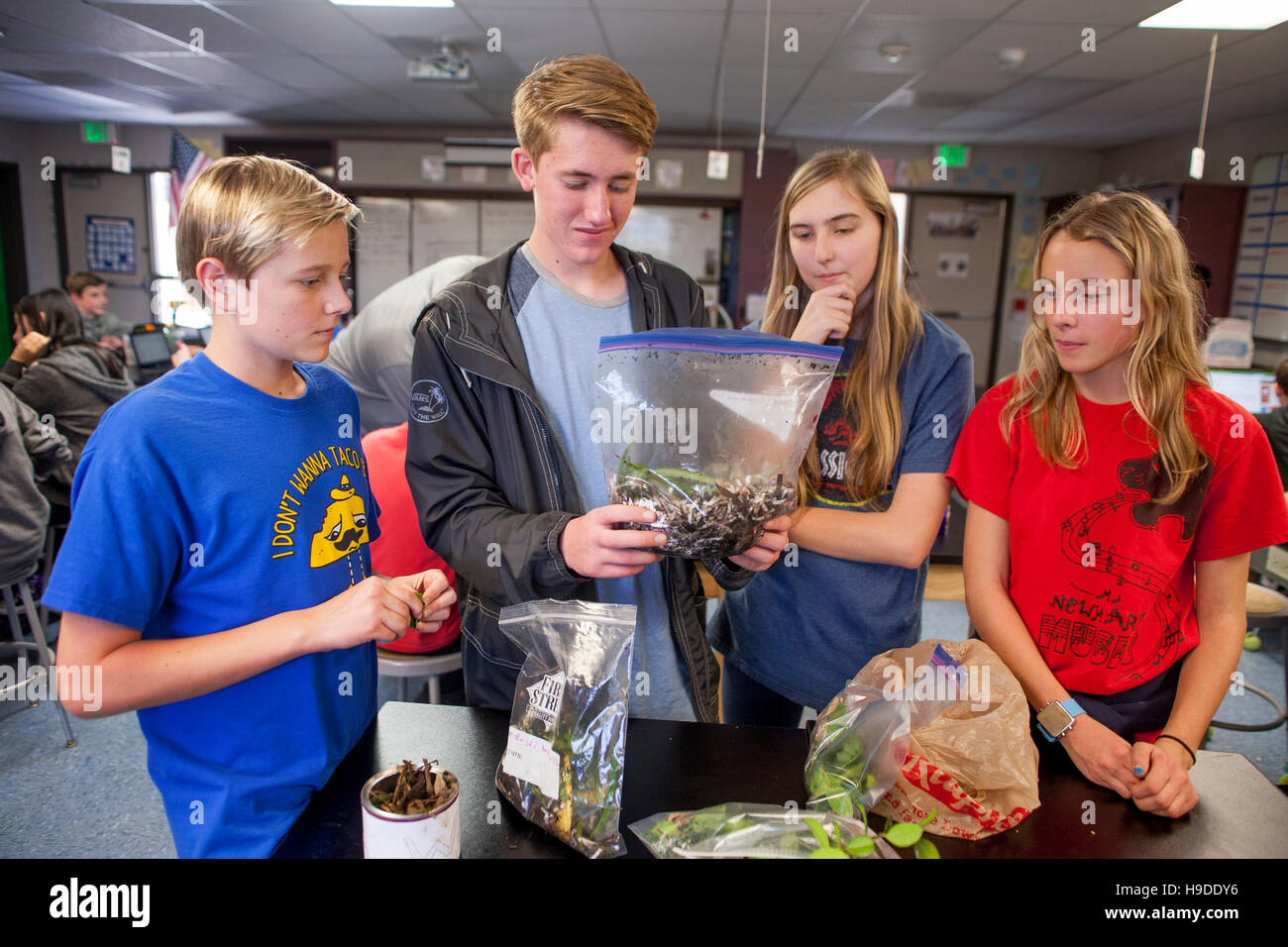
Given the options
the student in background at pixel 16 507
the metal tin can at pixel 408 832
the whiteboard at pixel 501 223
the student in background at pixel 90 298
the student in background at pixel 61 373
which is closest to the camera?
the metal tin can at pixel 408 832

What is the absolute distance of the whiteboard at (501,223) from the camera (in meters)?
6.84

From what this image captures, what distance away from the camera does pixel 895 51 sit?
13.6 feet

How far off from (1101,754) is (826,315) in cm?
70

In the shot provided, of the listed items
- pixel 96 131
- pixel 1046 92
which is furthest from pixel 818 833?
pixel 96 131

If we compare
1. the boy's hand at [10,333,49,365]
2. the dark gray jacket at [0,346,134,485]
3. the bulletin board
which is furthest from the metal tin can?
the bulletin board

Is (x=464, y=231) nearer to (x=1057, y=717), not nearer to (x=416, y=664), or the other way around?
(x=416, y=664)

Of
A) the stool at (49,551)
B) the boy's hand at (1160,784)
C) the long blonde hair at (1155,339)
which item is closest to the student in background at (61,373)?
the stool at (49,551)

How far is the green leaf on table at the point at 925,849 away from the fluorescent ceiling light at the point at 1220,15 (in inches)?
156

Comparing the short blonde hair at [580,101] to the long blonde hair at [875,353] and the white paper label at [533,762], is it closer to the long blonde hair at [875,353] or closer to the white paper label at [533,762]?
the long blonde hair at [875,353]

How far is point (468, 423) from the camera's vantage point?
1.07m

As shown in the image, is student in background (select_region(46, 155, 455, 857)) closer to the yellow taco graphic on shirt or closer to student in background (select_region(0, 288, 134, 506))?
the yellow taco graphic on shirt

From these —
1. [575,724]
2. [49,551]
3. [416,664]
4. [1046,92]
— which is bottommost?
[49,551]

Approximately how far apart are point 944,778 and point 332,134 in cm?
750
